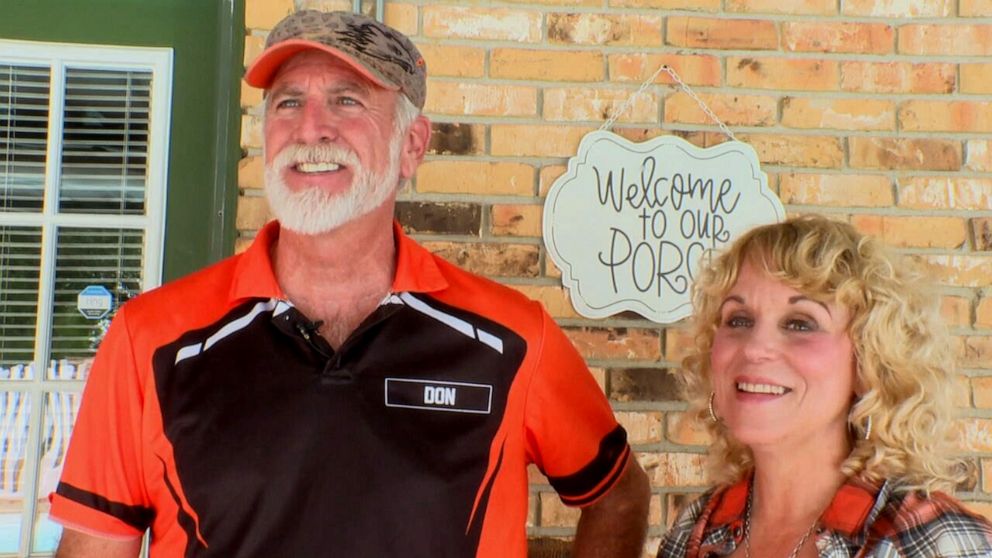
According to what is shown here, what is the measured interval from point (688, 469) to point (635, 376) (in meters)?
0.28

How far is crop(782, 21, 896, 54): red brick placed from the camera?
102 inches

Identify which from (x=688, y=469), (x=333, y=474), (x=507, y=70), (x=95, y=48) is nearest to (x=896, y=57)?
(x=507, y=70)

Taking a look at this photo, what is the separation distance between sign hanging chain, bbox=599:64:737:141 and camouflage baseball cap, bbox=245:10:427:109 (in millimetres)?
776

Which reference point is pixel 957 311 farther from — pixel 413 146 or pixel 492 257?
pixel 413 146

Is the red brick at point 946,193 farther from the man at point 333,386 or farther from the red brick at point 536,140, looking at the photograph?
the man at point 333,386

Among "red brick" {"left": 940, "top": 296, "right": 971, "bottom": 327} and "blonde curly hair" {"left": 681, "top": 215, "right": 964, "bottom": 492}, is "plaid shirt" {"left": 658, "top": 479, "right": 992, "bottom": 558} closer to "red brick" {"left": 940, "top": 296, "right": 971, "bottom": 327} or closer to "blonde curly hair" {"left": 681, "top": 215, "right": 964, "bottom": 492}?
"blonde curly hair" {"left": 681, "top": 215, "right": 964, "bottom": 492}

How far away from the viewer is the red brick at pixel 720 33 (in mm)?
2578

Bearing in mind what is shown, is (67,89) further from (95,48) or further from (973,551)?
(973,551)

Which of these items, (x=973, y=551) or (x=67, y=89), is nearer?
(x=973, y=551)

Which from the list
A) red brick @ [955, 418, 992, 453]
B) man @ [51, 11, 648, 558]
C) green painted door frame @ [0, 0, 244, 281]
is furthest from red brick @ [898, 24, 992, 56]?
green painted door frame @ [0, 0, 244, 281]

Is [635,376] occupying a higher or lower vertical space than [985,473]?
higher

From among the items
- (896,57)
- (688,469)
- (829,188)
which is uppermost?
(896,57)

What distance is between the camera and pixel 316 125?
71.2 inches

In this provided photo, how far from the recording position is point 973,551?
1.44 meters
